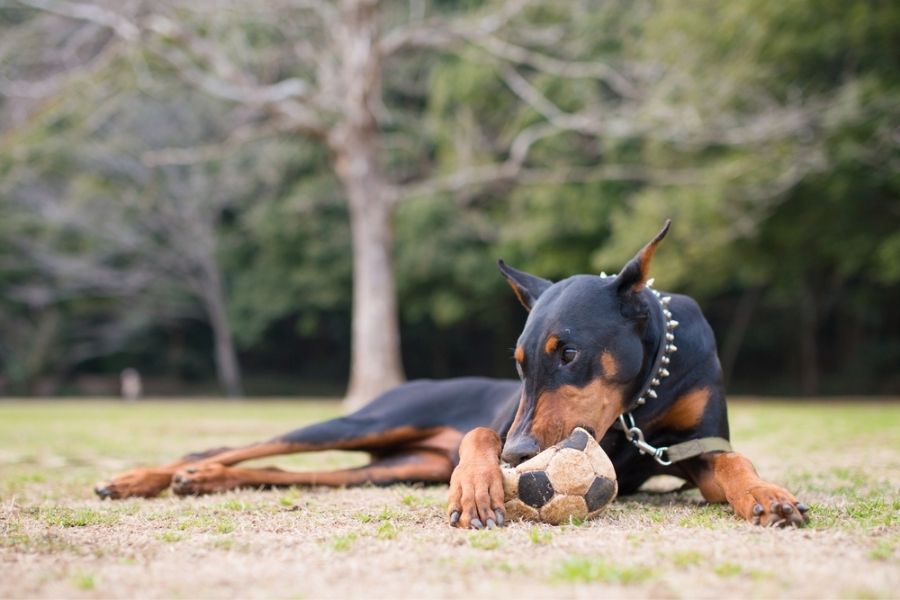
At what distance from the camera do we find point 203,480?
439 centimetres

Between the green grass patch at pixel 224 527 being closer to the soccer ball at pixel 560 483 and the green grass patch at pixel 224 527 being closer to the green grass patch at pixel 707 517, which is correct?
the soccer ball at pixel 560 483

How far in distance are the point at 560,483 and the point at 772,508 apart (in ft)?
2.44

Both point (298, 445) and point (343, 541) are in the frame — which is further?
point (298, 445)

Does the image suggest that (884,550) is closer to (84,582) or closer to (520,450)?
(520,450)

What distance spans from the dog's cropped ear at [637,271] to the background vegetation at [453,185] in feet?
36.3

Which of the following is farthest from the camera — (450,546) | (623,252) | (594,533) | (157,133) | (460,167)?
(157,133)

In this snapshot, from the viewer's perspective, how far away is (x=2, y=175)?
58.4 feet

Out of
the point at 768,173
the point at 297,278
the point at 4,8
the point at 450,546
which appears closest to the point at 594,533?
the point at 450,546

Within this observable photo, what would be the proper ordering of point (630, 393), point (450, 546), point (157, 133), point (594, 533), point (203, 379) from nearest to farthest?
point (450, 546), point (594, 533), point (630, 393), point (157, 133), point (203, 379)

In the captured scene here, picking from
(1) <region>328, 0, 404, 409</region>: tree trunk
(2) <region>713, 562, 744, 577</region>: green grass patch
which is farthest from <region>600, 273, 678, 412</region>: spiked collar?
(1) <region>328, 0, 404, 409</region>: tree trunk

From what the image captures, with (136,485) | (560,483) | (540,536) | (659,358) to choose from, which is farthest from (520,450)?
(136,485)

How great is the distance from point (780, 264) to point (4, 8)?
51.8 feet

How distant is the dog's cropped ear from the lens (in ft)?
11.7

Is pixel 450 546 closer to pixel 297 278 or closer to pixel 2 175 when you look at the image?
pixel 2 175
